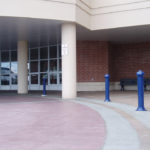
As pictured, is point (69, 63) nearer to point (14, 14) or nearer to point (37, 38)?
point (14, 14)

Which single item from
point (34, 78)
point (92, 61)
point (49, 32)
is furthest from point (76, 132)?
point (34, 78)

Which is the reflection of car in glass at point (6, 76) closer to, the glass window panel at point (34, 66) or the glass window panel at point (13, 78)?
the glass window panel at point (13, 78)

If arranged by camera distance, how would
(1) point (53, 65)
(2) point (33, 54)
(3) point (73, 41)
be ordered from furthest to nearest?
(2) point (33, 54), (1) point (53, 65), (3) point (73, 41)

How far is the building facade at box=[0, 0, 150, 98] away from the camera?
1241 cm

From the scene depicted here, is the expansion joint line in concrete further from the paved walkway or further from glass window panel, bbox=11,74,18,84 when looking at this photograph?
glass window panel, bbox=11,74,18,84

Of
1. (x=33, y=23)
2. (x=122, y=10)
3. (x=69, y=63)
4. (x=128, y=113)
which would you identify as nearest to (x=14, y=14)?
(x=33, y=23)

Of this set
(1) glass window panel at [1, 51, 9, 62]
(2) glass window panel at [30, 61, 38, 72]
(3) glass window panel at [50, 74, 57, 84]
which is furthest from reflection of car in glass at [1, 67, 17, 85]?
(3) glass window panel at [50, 74, 57, 84]

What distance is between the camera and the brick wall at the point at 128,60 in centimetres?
1962

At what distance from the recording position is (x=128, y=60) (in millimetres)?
20141

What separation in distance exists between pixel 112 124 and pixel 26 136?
2.04m

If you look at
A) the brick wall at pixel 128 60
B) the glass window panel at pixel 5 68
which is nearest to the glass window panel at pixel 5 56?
the glass window panel at pixel 5 68

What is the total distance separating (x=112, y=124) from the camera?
615 cm

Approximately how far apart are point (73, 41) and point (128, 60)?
8.17 meters

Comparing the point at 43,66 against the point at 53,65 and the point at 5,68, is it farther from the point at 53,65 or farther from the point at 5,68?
the point at 5,68
